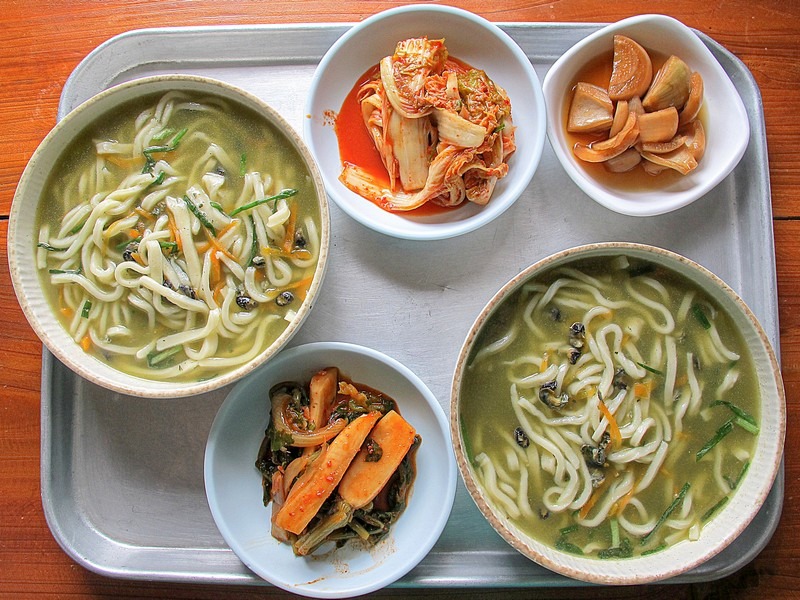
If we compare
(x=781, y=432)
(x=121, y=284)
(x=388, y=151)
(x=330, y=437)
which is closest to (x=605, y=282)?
(x=781, y=432)

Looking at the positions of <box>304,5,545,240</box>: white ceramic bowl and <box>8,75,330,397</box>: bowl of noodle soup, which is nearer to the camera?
<box>8,75,330,397</box>: bowl of noodle soup

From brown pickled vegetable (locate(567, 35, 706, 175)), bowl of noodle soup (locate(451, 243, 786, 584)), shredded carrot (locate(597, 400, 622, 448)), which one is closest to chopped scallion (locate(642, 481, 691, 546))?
bowl of noodle soup (locate(451, 243, 786, 584))

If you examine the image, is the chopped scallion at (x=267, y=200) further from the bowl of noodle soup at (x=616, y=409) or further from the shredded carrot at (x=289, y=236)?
the bowl of noodle soup at (x=616, y=409)

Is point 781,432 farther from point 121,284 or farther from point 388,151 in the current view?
point 121,284

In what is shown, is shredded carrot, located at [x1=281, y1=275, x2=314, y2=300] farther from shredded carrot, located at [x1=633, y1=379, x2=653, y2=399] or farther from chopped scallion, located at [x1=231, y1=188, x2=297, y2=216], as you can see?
shredded carrot, located at [x1=633, y1=379, x2=653, y2=399]

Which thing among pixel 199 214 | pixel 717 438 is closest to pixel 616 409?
pixel 717 438

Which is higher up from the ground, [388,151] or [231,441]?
[388,151]
